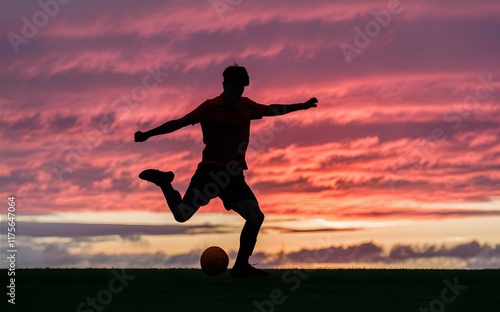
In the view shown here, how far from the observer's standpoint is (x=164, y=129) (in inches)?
507

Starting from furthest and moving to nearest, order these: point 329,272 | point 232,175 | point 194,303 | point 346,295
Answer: point 329,272 < point 232,175 < point 346,295 < point 194,303

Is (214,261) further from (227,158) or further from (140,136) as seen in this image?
(140,136)

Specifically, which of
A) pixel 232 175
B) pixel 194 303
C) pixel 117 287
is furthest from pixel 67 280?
pixel 194 303

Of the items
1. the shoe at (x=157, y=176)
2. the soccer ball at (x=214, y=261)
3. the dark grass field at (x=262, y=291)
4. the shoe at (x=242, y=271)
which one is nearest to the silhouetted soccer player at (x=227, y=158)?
the shoe at (x=242, y=271)

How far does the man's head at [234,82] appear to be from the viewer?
41.5 ft

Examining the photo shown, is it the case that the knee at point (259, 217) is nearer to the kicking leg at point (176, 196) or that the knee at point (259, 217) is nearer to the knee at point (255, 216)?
the knee at point (255, 216)

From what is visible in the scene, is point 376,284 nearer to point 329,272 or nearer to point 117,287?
point 329,272

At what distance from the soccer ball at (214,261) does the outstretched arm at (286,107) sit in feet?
7.58

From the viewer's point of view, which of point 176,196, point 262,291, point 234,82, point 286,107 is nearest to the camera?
point 262,291

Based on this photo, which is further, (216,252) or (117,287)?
(216,252)

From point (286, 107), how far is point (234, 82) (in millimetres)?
976

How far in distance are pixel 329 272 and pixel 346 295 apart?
4100 millimetres

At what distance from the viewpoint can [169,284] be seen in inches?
473

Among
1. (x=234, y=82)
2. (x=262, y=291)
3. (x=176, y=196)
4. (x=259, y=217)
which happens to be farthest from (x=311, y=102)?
(x=262, y=291)
